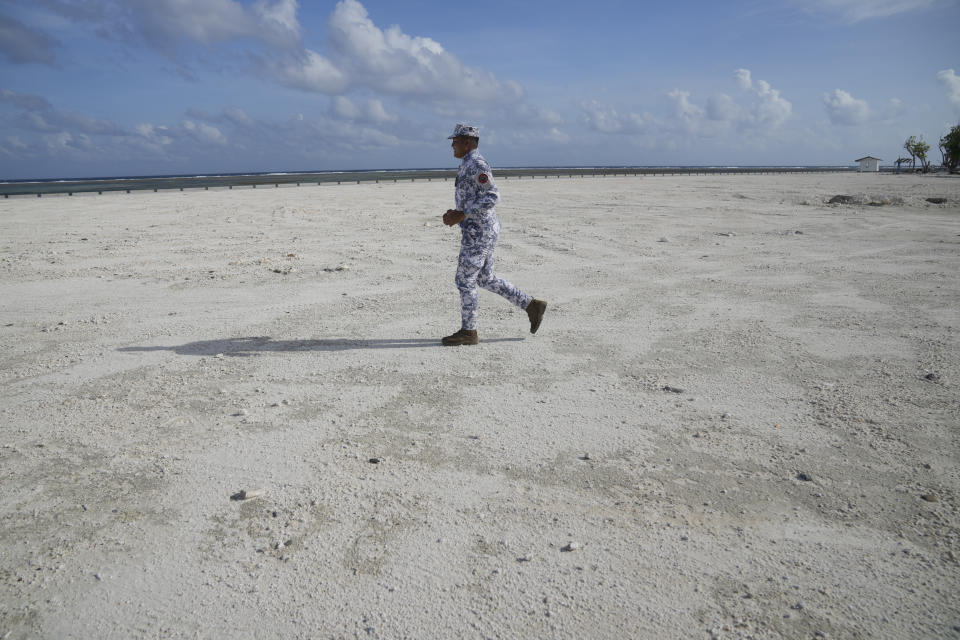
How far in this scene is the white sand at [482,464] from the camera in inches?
94.4

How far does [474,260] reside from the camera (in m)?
5.55

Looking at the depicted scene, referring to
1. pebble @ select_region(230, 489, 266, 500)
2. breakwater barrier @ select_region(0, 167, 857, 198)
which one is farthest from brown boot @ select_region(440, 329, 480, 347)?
breakwater barrier @ select_region(0, 167, 857, 198)

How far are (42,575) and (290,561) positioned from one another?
1.09 meters

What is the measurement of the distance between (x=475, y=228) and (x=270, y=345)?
2.36m

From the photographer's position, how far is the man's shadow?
5512 millimetres

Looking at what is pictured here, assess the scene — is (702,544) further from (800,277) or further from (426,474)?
(800,277)

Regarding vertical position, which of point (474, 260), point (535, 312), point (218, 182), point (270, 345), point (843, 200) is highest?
point (218, 182)

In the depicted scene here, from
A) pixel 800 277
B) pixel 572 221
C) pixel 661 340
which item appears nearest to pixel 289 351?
pixel 661 340

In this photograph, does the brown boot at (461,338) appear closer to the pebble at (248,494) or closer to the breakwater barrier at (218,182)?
the pebble at (248,494)

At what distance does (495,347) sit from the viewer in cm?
564

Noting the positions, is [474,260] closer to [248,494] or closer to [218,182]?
[248,494]

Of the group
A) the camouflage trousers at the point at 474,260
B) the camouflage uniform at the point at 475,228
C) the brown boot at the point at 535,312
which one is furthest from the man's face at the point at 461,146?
the brown boot at the point at 535,312

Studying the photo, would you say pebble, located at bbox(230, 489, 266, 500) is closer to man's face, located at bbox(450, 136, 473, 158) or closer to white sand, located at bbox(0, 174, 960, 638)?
white sand, located at bbox(0, 174, 960, 638)

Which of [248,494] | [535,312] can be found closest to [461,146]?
[535,312]
